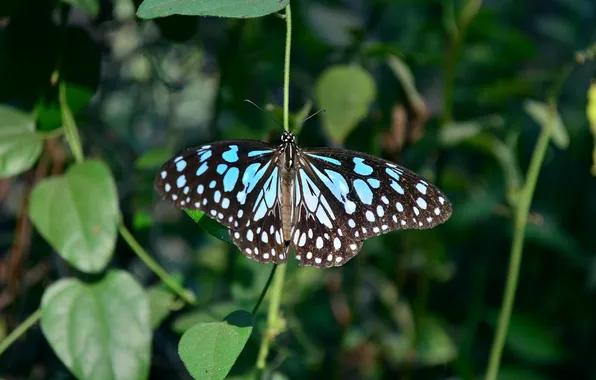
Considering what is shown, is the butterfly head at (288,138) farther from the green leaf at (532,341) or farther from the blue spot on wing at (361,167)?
the green leaf at (532,341)

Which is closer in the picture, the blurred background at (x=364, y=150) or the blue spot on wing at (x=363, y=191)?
the blue spot on wing at (x=363, y=191)

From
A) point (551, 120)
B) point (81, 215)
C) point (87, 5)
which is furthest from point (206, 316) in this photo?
point (551, 120)

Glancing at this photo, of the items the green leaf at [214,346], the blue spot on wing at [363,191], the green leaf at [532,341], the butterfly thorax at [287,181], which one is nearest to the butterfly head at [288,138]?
the butterfly thorax at [287,181]

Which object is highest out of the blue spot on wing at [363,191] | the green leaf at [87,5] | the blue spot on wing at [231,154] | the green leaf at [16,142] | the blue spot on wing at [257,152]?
the green leaf at [87,5]

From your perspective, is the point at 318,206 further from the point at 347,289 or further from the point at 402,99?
the point at 347,289

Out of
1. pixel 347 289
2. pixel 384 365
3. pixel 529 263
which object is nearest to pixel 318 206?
pixel 347 289

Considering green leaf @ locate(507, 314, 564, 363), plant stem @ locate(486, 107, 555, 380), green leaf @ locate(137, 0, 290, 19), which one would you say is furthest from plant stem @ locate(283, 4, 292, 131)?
green leaf @ locate(507, 314, 564, 363)

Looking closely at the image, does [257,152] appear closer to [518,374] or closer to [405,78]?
[405,78]

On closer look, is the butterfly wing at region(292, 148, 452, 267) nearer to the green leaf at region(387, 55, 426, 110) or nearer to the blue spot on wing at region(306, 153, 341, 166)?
the blue spot on wing at region(306, 153, 341, 166)
